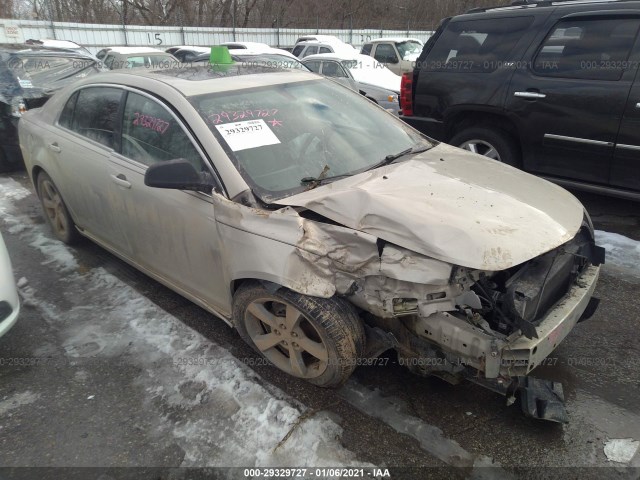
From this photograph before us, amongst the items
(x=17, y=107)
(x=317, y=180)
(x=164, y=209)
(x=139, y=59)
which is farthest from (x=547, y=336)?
(x=139, y=59)

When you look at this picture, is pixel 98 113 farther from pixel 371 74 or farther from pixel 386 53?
pixel 386 53

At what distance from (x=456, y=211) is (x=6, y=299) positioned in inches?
105

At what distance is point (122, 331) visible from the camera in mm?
3227

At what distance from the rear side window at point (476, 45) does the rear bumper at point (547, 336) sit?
3187mm

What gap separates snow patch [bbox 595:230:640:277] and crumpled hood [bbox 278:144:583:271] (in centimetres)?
159

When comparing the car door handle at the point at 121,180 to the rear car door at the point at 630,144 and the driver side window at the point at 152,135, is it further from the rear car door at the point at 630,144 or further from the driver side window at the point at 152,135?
the rear car door at the point at 630,144

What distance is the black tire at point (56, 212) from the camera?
432cm

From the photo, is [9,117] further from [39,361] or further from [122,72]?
[39,361]

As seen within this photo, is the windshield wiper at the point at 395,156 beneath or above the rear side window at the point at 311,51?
above

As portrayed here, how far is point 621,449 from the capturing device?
227 cm

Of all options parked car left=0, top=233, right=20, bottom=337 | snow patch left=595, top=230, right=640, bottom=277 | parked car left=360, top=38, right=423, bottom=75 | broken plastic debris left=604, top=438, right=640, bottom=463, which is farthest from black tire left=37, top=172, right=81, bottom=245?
parked car left=360, top=38, right=423, bottom=75

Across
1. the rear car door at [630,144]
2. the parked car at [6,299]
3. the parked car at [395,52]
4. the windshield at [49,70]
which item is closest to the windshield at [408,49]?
the parked car at [395,52]

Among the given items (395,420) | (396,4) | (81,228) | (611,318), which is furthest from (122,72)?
(396,4)

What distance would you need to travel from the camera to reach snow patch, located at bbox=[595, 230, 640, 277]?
3904 millimetres
